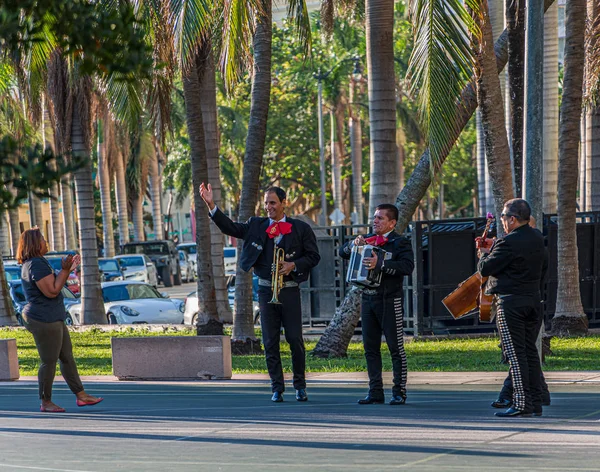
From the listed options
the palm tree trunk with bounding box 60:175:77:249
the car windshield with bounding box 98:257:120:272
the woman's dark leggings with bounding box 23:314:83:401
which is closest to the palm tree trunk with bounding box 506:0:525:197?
the woman's dark leggings with bounding box 23:314:83:401

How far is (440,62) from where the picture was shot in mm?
13039

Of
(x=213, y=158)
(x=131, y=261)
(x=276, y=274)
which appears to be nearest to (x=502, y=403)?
(x=276, y=274)

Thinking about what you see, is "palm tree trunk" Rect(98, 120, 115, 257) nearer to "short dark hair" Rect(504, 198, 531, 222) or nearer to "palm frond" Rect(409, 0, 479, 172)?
"palm frond" Rect(409, 0, 479, 172)

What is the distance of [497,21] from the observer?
23516 mm

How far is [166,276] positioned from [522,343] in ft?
143

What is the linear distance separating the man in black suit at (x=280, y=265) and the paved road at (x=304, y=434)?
574 mm

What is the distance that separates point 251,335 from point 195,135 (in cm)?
352

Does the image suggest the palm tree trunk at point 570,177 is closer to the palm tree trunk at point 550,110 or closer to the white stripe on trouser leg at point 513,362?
the palm tree trunk at point 550,110

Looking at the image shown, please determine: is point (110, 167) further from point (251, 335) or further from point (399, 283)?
point (399, 283)

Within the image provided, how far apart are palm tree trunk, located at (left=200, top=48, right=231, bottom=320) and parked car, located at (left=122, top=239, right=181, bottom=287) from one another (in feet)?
93.2

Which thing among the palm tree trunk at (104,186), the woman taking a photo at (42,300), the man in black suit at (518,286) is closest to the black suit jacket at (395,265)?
the man in black suit at (518,286)

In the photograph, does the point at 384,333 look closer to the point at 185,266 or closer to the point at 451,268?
the point at 451,268

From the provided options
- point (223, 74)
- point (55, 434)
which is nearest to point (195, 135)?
point (223, 74)

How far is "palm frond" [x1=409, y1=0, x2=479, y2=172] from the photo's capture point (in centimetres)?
1308
